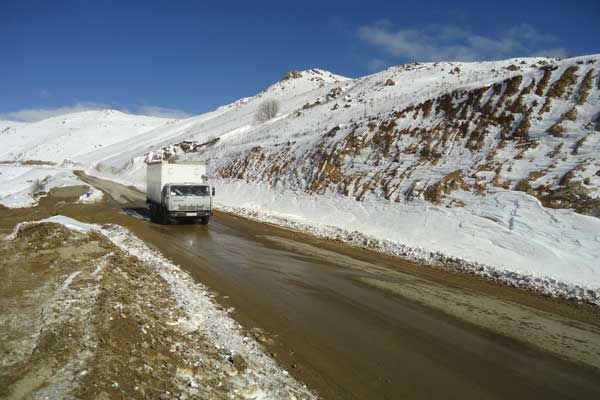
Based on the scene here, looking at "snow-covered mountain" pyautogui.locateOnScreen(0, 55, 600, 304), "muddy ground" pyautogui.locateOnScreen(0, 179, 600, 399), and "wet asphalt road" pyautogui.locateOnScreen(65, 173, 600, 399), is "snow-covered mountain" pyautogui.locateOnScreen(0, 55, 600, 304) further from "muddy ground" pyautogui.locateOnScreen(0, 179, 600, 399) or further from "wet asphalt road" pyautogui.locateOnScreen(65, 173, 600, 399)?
"wet asphalt road" pyautogui.locateOnScreen(65, 173, 600, 399)

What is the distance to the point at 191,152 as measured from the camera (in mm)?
56781

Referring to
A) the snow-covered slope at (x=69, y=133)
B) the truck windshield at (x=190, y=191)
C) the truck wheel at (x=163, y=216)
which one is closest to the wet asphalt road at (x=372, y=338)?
the truck wheel at (x=163, y=216)

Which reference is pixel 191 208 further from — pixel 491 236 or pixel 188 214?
pixel 491 236

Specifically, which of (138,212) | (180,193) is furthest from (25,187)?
(180,193)

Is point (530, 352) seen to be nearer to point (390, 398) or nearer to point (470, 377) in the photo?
point (470, 377)

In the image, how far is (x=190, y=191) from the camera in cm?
1748

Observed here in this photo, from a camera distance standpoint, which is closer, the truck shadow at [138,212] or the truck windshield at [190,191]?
the truck windshield at [190,191]

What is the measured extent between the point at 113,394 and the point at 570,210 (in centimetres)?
1463

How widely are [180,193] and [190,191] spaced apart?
0.48 meters

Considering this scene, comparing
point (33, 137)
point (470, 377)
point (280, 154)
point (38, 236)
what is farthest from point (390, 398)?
point (33, 137)

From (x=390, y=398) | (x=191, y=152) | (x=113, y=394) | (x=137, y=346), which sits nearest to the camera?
(x=113, y=394)

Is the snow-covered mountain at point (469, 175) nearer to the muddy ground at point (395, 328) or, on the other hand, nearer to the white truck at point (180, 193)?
the muddy ground at point (395, 328)

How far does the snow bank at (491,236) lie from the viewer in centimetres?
990

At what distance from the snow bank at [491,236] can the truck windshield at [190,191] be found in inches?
160
